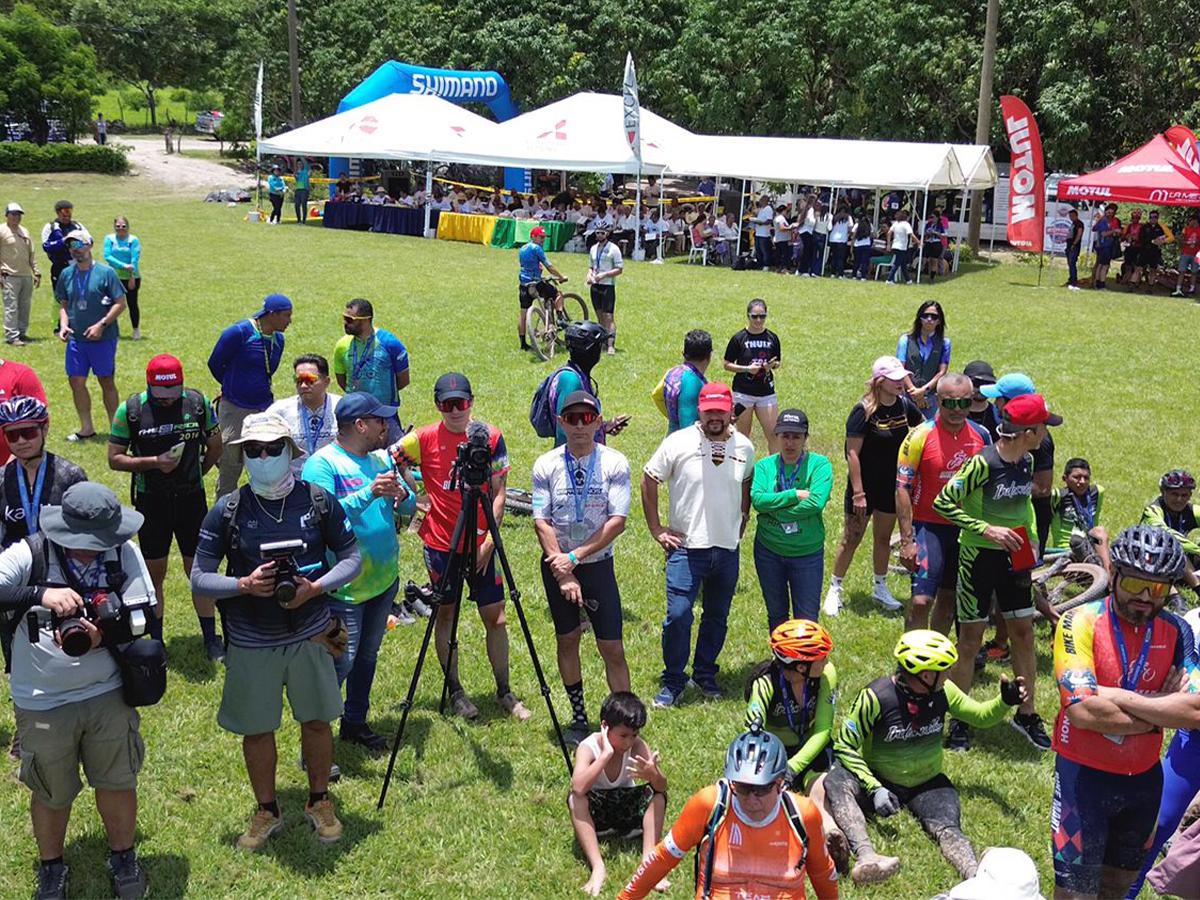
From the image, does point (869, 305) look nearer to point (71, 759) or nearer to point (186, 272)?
point (186, 272)

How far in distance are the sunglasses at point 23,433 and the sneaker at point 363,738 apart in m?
2.30

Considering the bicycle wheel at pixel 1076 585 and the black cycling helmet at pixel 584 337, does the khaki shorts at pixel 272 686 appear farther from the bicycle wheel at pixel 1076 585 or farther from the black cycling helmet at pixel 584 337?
the bicycle wheel at pixel 1076 585

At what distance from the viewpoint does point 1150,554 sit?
14.0ft

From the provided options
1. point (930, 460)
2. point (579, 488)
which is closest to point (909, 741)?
point (930, 460)

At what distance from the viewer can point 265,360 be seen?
345 inches

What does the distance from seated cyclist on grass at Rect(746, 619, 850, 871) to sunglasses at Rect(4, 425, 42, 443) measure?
3.92 meters

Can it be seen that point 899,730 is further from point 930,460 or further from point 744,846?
point 930,460

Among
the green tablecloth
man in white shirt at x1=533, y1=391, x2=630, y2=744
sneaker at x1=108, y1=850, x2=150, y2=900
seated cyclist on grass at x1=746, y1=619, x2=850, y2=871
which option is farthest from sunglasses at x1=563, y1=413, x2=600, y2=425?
the green tablecloth

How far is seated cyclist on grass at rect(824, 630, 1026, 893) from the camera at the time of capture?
569cm

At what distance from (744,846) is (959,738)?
280cm

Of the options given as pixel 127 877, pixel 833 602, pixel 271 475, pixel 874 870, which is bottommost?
pixel 127 877

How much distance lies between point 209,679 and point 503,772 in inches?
85.3

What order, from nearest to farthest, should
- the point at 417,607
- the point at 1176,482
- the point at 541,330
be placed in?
1. the point at 1176,482
2. the point at 417,607
3. the point at 541,330

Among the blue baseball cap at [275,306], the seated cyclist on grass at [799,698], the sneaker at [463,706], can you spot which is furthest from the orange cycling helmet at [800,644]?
the blue baseball cap at [275,306]
